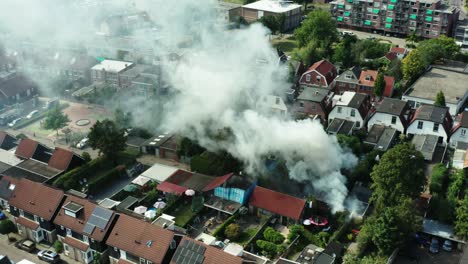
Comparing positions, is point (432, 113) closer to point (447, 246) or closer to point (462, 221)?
point (462, 221)

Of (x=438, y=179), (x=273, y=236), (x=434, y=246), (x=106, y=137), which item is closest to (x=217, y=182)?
(x=273, y=236)

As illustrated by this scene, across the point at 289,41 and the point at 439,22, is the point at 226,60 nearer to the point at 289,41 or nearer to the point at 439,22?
the point at 289,41

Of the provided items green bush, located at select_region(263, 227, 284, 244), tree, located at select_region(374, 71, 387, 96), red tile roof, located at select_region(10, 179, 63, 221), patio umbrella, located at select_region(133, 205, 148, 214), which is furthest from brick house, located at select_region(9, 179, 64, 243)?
tree, located at select_region(374, 71, 387, 96)

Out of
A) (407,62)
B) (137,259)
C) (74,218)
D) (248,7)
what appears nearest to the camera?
(137,259)

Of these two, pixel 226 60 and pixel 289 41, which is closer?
pixel 226 60

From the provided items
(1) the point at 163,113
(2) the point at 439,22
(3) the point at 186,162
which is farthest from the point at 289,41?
(3) the point at 186,162

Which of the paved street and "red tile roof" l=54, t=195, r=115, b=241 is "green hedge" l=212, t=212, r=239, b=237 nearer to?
"red tile roof" l=54, t=195, r=115, b=241

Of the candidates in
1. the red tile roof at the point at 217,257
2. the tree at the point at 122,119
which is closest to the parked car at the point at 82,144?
the tree at the point at 122,119
